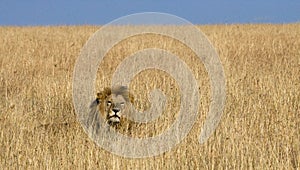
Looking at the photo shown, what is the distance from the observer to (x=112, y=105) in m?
4.68

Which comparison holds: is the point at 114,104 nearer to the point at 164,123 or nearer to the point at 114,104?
the point at 114,104

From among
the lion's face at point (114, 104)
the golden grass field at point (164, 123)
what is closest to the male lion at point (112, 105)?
the lion's face at point (114, 104)

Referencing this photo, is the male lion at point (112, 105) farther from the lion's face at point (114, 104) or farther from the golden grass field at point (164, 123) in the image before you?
the golden grass field at point (164, 123)

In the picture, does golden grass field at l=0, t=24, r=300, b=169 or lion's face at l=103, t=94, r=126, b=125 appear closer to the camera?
golden grass field at l=0, t=24, r=300, b=169

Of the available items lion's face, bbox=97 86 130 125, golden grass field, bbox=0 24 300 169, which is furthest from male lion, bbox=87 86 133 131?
golden grass field, bbox=0 24 300 169

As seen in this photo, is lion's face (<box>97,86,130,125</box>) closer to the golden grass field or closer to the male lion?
the male lion

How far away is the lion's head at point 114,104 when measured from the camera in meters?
4.66

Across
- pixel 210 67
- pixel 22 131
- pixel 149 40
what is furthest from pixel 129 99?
pixel 149 40

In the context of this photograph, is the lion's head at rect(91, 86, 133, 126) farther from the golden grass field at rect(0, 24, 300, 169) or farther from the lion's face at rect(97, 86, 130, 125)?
the golden grass field at rect(0, 24, 300, 169)

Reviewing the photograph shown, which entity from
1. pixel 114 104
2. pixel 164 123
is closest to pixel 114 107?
pixel 114 104

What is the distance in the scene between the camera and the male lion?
4.66 metres

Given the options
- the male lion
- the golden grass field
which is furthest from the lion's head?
the golden grass field

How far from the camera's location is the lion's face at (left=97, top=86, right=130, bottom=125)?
4656 mm

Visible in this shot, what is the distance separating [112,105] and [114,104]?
0.12 ft
